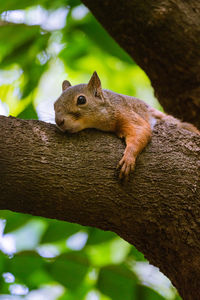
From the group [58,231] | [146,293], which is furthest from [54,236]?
[146,293]

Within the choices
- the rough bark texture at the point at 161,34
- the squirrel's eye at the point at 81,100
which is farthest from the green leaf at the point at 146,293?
the rough bark texture at the point at 161,34

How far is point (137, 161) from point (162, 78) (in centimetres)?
149

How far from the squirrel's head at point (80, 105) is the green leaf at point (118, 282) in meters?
1.09

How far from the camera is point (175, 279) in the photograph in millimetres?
2590

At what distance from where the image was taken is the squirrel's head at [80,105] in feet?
9.51

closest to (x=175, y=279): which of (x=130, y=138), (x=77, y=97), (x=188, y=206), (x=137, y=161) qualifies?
(x=188, y=206)

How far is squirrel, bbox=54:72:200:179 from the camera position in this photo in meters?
2.75

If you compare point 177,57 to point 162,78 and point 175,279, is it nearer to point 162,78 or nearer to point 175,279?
point 162,78

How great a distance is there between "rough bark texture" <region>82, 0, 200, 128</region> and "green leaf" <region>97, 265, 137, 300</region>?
174cm

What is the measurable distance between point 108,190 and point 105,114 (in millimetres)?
918

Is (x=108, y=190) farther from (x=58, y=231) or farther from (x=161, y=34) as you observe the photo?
(x=161, y=34)

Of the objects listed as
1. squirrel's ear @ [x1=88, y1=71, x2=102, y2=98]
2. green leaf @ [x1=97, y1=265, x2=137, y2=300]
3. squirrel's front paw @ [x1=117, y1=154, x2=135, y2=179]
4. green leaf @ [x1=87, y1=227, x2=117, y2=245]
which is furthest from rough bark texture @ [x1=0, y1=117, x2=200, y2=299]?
squirrel's ear @ [x1=88, y1=71, x2=102, y2=98]

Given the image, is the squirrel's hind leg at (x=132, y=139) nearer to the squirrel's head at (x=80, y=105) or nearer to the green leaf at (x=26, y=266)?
the squirrel's head at (x=80, y=105)

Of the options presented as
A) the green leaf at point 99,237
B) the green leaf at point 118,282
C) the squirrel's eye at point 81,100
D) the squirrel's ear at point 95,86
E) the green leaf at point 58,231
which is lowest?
the green leaf at point 118,282
